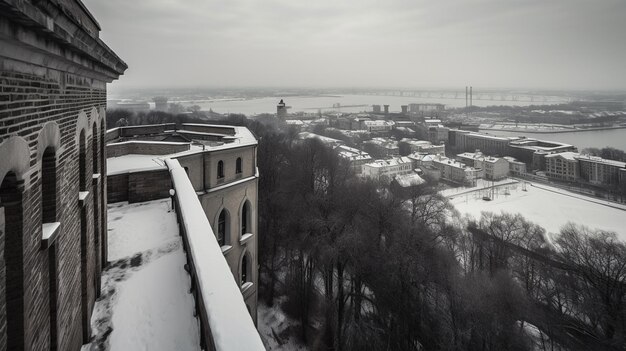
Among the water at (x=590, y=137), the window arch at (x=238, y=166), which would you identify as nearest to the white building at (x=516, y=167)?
the water at (x=590, y=137)

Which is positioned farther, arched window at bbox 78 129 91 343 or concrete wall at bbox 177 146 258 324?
concrete wall at bbox 177 146 258 324

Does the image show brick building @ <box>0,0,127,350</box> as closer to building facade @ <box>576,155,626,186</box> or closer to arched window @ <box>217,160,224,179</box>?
arched window @ <box>217,160,224,179</box>

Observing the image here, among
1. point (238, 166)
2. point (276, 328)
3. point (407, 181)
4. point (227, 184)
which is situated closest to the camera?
point (227, 184)

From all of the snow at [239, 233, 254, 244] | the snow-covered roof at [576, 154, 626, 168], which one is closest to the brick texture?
the snow at [239, 233, 254, 244]

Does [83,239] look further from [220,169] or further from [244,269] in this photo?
[244,269]

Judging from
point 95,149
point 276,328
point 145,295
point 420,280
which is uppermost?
point 95,149

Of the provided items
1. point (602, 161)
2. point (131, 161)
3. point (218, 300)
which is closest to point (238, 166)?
point (131, 161)

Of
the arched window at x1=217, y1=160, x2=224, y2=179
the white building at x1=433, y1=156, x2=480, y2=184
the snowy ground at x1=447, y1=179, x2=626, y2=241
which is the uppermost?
the arched window at x1=217, y1=160, x2=224, y2=179
